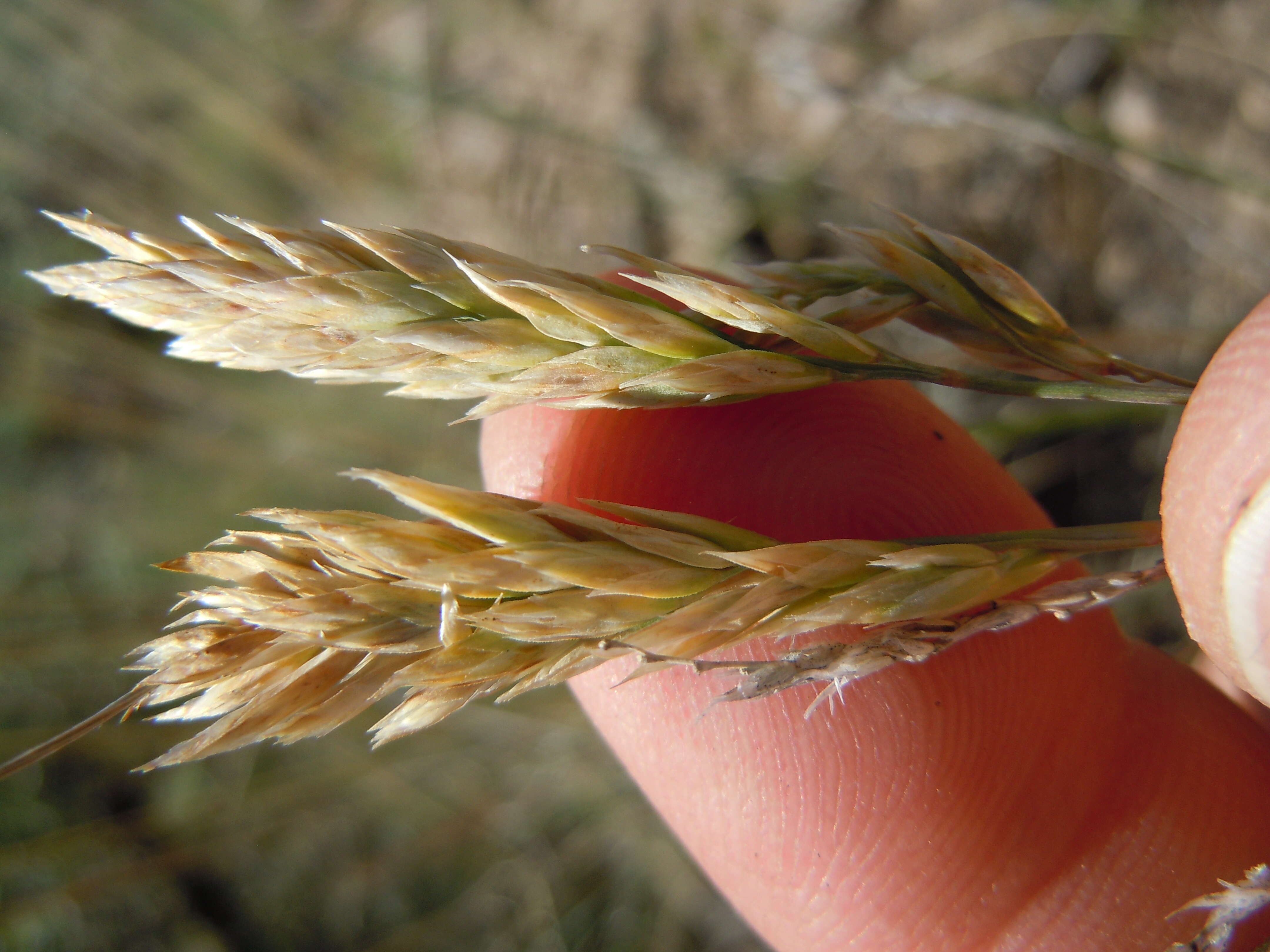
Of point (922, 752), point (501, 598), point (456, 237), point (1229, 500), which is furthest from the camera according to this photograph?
point (456, 237)

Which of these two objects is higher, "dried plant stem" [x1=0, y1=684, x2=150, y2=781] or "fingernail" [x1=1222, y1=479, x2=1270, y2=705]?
"fingernail" [x1=1222, y1=479, x2=1270, y2=705]

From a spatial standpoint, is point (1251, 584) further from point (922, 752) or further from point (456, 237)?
point (456, 237)

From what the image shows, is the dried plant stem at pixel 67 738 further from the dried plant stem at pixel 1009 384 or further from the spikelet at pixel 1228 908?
the spikelet at pixel 1228 908

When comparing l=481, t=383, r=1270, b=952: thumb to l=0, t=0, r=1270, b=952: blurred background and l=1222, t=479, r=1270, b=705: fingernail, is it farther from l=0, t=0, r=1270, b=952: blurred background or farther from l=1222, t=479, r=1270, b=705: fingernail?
l=0, t=0, r=1270, b=952: blurred background

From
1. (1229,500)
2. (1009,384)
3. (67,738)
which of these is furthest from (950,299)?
(67,738)

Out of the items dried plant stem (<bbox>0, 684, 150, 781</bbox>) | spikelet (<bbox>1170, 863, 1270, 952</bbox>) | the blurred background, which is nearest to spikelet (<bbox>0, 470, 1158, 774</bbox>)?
dried plant stem (<bbox>0, 684, 150, 781</bbox>)

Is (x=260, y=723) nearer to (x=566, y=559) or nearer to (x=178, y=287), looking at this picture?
(x=566, y=559)
